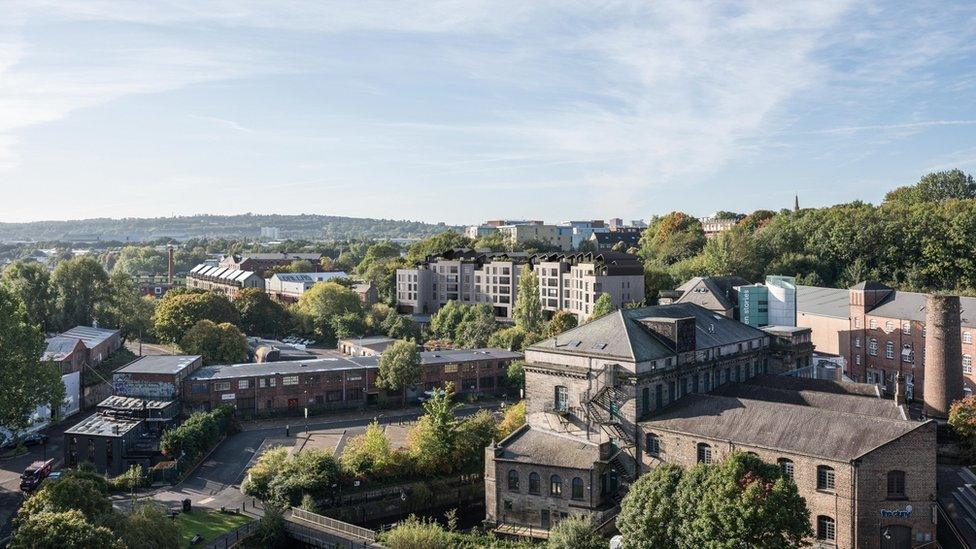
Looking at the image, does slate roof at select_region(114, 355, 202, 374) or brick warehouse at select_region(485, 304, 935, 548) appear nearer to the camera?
brick warehouse at select_region(485, 304, 935, 548)

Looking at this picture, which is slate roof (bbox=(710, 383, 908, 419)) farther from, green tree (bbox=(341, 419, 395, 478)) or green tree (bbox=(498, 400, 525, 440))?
green tree (bbox=(341, 419, 395, 478))

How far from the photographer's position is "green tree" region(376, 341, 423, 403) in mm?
57750

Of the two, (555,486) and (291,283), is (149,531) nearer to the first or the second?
(555,486)

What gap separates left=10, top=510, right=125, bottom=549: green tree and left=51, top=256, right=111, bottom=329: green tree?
5367cm

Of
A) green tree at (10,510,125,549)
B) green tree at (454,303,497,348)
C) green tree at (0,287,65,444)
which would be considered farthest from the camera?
green tree at (454,303,497,348)

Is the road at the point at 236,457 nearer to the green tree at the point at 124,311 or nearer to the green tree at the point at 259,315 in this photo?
the green tree at the point at 124,311

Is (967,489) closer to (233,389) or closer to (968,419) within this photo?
(968,419)

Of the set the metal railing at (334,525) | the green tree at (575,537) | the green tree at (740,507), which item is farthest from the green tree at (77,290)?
the green tree at (740,507)

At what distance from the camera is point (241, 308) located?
8525cm

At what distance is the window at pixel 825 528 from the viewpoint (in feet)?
105

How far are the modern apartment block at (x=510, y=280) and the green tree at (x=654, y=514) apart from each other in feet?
170

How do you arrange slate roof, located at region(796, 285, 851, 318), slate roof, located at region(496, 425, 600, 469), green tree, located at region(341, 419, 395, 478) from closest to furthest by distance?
slate roof, located at region(496, 425, 600, 469), green tree, located at region(341, 419, 395, 478), slate roof, located at region(796, 285, 851, 318)

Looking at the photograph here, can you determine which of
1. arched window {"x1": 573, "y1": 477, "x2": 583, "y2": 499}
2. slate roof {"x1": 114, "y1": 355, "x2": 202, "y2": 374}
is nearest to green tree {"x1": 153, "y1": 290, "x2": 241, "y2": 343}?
slate roof {"x1": 114, "y1": 355, "x2": 202, "y2": 374}

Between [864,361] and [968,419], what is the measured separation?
79.4 ft
